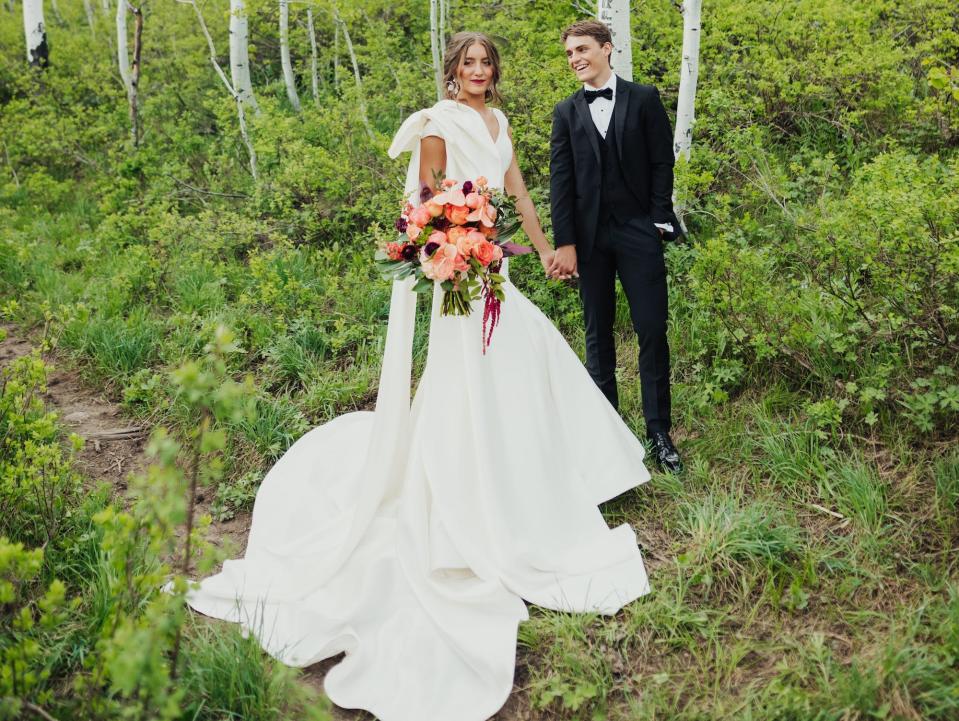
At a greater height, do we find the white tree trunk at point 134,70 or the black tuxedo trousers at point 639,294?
the white tree trunk at point 134,70

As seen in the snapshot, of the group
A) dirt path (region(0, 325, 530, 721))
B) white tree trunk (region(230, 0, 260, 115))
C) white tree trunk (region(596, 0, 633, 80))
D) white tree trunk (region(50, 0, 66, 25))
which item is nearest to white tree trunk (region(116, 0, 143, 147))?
white tree trunk (region(230, 0, 260, 115))

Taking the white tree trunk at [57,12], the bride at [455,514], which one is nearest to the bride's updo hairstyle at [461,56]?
the bride at [455,514]

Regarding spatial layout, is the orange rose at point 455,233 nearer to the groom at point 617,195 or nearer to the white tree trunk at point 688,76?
the groom at point 617,195

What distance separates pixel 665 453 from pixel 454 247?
1782mm

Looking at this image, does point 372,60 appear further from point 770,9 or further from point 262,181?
point 770,9

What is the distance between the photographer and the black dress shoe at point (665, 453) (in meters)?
4.27

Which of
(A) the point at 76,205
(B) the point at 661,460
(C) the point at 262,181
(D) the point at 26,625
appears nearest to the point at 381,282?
(C) the point at 262,181

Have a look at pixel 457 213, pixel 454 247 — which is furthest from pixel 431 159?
pixel 454 247

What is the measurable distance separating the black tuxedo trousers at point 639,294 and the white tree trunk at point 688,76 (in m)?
1.49

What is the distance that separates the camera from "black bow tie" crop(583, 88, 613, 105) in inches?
160

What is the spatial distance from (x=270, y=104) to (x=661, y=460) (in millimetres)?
5977

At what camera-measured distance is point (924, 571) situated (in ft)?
10.6

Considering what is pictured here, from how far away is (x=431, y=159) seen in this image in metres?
3.91

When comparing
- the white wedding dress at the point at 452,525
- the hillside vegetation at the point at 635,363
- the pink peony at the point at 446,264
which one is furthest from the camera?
the pink peony at the point at 446,264
